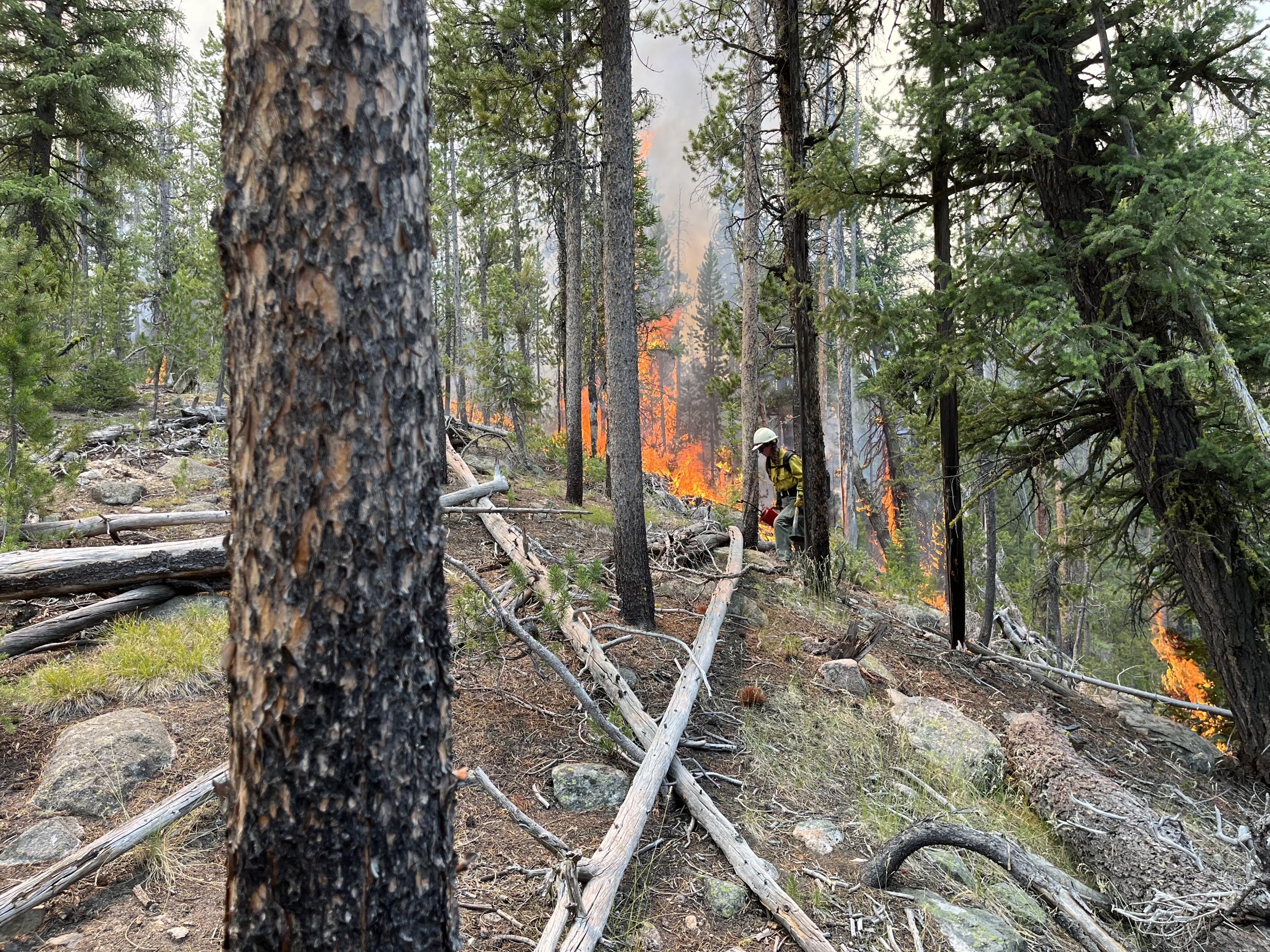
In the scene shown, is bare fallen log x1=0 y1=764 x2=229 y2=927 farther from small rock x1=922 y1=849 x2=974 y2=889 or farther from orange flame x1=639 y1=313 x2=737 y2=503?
orange flame x1=639 y1=313 x2=737 y2=503

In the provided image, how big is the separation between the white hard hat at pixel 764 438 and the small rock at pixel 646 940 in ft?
24.1

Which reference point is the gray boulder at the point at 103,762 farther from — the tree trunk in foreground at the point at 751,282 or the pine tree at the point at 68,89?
the pine tree at the point at 68,89

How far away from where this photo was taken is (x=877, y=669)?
648cm

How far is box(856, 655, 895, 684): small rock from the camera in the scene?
628 cm

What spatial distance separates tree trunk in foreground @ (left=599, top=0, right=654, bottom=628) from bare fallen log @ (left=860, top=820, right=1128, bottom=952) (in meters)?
3.03

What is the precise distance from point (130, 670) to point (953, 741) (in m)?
5.88

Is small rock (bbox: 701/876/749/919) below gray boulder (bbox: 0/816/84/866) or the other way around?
below

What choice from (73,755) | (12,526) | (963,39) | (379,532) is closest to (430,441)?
(379,532)

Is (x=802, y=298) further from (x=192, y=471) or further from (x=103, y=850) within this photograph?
(x=192, y=471)

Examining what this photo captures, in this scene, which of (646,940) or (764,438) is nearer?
(646,940)

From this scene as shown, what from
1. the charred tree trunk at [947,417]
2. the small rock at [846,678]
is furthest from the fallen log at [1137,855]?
the charred tree trunk at [947,417]

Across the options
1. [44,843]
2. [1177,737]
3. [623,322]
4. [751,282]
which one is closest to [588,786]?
[44,843]

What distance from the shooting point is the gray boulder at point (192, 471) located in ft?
28.2

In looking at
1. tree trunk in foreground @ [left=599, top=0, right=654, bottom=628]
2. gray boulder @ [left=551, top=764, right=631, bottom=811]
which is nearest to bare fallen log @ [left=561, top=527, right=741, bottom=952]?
gray boulder @ [left=551, top=764, right=631, bottom=811]
